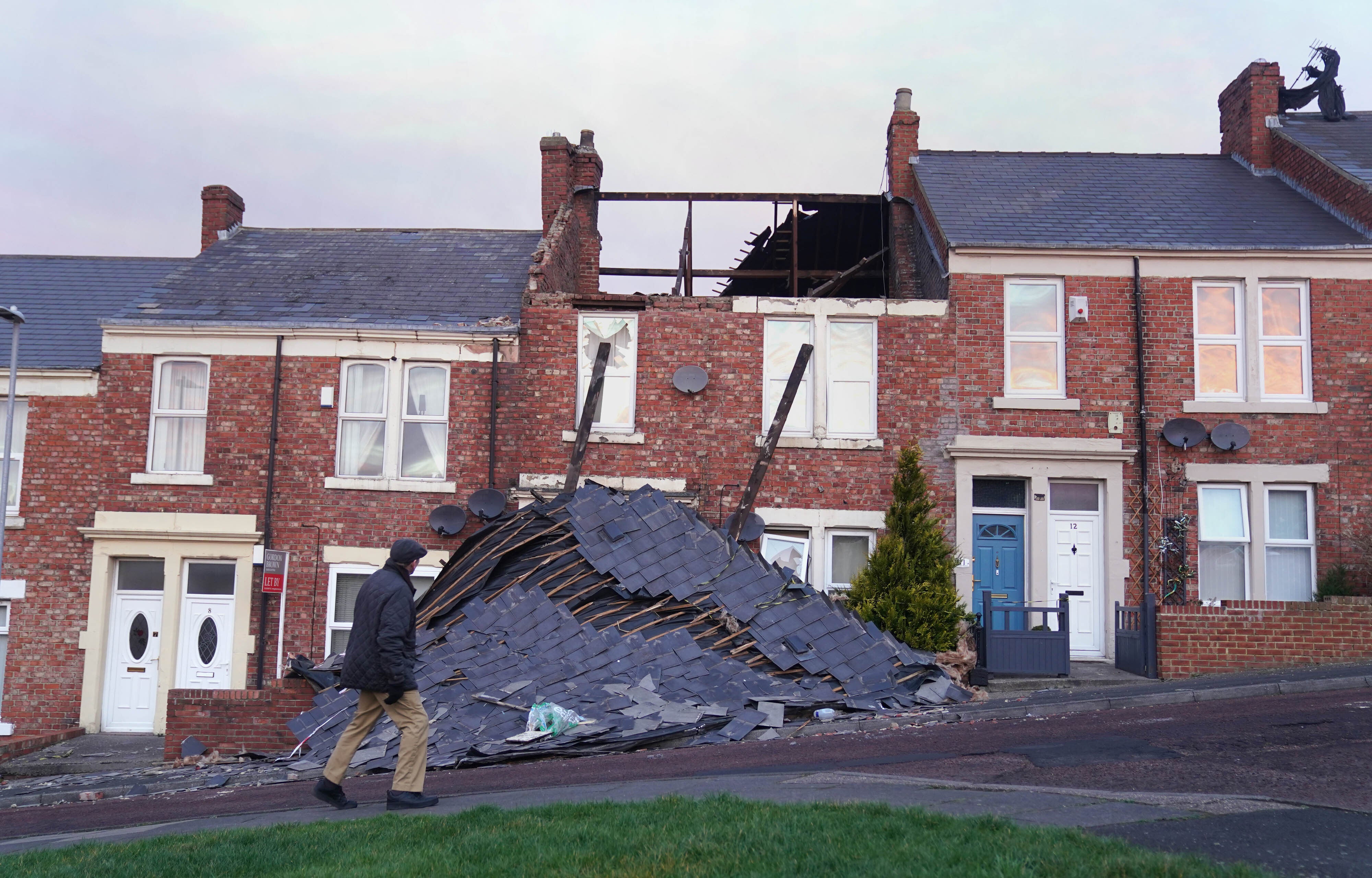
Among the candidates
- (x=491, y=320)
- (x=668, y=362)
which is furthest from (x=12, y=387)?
(x=668, y=362)

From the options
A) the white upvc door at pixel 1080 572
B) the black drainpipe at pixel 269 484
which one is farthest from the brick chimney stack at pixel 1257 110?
the black drainpipe at pixel 269 484

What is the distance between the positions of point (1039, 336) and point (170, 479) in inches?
524

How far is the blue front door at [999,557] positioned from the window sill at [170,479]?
37.9 feet

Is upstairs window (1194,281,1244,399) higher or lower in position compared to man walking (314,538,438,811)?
higher

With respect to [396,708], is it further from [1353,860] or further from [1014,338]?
[1014,338]

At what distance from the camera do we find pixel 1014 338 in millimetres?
17062

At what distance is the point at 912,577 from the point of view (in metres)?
14.9

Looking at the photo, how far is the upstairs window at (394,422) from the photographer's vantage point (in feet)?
57.0

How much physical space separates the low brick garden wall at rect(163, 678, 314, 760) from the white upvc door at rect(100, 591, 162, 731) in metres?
4.62

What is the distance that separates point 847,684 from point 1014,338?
696 cm

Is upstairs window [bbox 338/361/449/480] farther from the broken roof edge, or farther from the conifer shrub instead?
the conifer shrub

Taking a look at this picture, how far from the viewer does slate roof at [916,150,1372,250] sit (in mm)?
17125

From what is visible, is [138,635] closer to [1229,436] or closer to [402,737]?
[402,737]

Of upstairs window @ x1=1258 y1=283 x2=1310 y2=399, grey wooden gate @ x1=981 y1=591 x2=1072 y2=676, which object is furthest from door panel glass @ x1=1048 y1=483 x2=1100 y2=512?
upstairs window @ x1=1258 y1=283 x2=1310 y2=399
